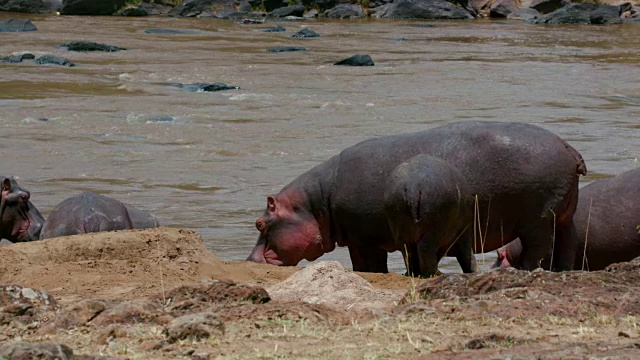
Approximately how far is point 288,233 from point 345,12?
34.5m

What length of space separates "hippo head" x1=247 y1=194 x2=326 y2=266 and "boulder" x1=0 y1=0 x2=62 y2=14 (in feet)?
110

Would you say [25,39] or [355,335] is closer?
[355,335]

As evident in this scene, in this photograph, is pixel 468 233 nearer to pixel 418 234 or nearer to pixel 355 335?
pixel 418 234

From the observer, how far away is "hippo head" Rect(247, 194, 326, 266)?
8.84m

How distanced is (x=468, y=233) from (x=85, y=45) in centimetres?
2106

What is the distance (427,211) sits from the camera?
764cm

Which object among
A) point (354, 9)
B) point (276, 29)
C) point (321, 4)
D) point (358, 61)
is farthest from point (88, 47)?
point (321, 4)

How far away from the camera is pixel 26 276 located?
727 cm

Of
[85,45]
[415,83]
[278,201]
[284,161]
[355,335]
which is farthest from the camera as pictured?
[85,45]

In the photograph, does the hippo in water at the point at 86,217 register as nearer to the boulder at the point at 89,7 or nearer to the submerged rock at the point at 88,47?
the submerged rock at the point at 88,47

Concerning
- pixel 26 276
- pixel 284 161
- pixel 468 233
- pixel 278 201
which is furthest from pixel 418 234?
pixel 284 161

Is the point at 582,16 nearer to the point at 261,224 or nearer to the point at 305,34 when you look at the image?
the point at 305,34

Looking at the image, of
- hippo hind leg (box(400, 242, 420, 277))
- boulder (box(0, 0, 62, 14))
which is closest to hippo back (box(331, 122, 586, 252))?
hippo hind leg (box(400, 242, 420, 277))

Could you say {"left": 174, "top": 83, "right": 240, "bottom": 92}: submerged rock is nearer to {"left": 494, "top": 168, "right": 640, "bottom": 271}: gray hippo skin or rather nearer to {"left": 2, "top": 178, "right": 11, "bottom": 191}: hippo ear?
{"left": 2, "top": 178, "right": 11, "bottom": 191}: hippo ear
